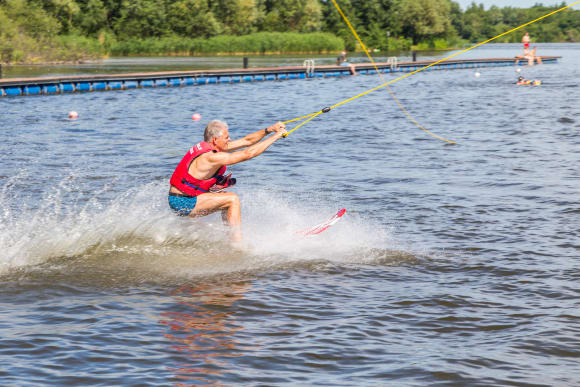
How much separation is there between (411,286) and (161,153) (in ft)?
39.5

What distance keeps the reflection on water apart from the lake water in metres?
0.02

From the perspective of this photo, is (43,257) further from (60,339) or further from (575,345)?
(575,345)

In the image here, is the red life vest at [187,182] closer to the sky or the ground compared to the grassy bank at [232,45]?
closer to the ground

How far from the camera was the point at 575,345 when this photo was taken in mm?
6520

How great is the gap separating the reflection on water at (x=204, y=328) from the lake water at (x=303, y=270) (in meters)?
0.02

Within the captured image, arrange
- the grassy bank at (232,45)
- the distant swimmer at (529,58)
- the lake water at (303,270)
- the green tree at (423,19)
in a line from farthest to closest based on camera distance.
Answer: the green tree at (423,19)
the grassy bank at (232,45)
the distant swimmer at (529,58)
the lake water at (303,270)

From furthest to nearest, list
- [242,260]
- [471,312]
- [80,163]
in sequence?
[80,163] → [242,260] → [471,312]

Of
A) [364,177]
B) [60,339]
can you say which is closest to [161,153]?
[364,177]

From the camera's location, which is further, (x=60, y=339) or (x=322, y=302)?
(x=322, y=302)

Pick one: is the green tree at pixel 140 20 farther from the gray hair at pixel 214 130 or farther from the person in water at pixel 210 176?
the gray hair at pixel 214 130

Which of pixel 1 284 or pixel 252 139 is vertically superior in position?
pixel 252 139

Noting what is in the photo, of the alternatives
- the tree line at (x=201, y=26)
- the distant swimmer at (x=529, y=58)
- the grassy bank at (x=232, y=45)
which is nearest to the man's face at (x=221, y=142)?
the tree line at (x=201, y=26)

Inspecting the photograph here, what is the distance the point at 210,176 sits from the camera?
9.15 meters

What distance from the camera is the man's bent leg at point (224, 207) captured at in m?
9.17
